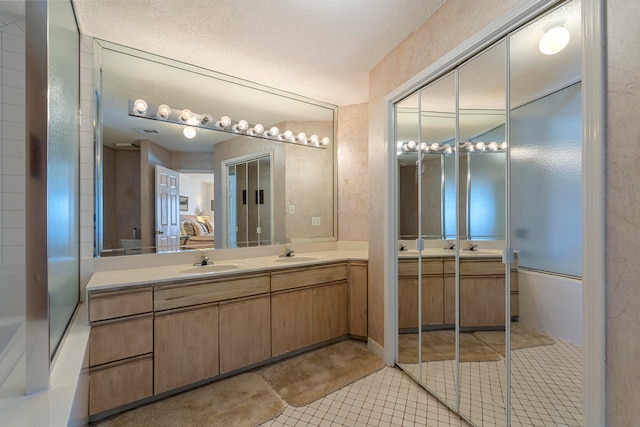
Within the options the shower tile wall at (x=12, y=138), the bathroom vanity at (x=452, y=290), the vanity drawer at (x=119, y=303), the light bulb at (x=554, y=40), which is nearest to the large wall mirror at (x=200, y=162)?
the vanity drawer at (x=119, y=303)

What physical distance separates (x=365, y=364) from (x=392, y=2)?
2.61m

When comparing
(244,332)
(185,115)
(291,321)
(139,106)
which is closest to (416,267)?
(291,321)

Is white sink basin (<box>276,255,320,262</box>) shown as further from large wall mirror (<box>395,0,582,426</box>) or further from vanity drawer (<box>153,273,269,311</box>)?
large wall mirror (<box>395,0,582,426</box>)

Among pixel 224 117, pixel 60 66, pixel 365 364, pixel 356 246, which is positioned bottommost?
pixel 365 364

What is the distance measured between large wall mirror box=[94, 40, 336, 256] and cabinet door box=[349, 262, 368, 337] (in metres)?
0.71

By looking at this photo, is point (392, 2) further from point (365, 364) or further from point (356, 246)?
point (365, 364)

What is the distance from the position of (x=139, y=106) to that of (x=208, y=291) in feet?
5.03

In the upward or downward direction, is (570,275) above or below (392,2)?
below

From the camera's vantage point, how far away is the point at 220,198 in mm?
2617

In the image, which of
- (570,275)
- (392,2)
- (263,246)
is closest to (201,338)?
(263,246)

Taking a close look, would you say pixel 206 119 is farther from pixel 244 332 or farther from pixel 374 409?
pixel 374 409

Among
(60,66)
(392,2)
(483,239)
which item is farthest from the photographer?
(392,2)

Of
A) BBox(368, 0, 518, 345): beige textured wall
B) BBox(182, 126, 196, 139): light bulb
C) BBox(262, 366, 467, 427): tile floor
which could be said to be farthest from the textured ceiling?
BBox(262, 366, 467, 427): tile floor

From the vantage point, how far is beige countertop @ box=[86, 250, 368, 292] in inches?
67.6
